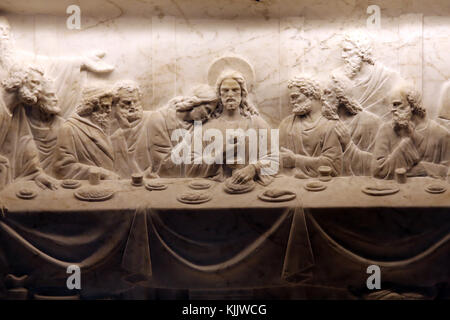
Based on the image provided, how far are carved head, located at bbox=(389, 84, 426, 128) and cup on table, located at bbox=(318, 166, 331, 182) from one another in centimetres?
81

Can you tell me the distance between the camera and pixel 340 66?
597 centimetres

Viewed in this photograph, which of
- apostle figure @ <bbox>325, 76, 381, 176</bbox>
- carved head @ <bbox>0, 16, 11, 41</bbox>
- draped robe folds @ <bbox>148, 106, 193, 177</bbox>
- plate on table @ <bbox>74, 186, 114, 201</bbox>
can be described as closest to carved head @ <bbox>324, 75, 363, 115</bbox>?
apostle figure @ <bbox>325, 76, 381, 176</bbox>

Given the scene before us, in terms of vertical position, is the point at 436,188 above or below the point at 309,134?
below

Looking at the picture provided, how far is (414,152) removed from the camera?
5.73 meters

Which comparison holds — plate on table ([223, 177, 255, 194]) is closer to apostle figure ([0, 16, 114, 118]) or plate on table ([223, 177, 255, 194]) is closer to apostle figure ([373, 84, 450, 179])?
apostle figure ([373, 84, 450, 179])

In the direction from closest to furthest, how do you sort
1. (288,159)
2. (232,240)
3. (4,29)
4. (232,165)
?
(232,240), (232,165), (288,159), (4,29)

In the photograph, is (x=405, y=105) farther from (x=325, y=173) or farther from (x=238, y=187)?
(x=238, y=187)

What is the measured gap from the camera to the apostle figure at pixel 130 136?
19.1ft

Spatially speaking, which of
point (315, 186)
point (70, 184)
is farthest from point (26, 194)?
point (315, 186)

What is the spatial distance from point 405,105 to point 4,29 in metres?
4.03

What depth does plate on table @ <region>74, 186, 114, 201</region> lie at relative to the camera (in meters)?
5.41

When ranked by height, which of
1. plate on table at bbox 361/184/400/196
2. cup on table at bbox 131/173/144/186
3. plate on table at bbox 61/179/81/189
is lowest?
plate on table at bbox 361/184/400/196

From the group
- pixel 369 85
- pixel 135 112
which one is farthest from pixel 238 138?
pixel 369 85

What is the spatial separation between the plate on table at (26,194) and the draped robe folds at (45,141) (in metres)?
0.36
